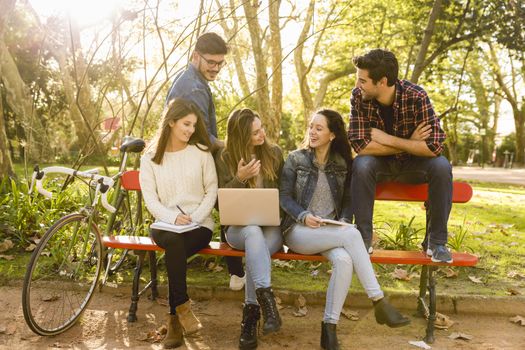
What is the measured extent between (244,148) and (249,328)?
127 centimetres

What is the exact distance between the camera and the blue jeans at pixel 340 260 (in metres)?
3.49

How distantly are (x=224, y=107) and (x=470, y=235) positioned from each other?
3.36 m

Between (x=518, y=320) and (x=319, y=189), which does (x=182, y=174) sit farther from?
(x=518, y=320)

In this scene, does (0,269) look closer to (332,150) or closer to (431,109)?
(332,150)

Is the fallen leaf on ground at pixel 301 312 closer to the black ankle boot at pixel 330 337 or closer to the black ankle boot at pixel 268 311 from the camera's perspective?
the black ankle boot at pixel 330 337

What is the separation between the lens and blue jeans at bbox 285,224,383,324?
11.4 ft

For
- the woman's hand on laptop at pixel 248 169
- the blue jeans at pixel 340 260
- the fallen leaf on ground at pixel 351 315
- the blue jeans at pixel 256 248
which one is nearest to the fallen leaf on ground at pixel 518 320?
the fallen leaf on ground at pixel 351 315

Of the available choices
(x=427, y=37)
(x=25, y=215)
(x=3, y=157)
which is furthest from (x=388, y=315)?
(x=3, y=157)

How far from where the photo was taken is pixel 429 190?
150 inches

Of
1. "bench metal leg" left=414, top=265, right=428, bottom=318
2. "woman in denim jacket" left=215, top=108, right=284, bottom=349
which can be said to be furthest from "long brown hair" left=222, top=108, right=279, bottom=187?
"bench metal leg" left=414, top=265, right=428, bottom=318

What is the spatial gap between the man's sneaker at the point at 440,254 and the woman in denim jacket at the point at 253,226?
1.04 m

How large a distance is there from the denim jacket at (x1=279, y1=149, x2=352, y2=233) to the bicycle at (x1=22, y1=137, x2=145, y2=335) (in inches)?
50.4

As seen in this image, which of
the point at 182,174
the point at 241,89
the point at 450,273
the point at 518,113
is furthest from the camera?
the point at 518,113

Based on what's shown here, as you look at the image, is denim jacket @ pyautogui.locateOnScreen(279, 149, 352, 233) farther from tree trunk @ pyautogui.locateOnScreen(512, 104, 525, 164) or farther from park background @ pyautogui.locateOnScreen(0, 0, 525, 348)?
tree trunk @ pyautogui.locateOnScreen(512, 104, 525, 164)
